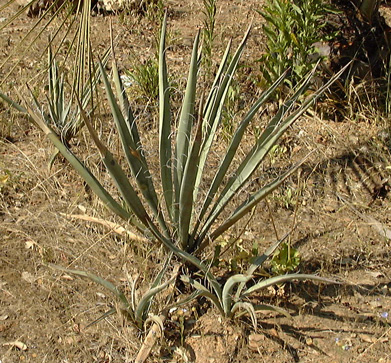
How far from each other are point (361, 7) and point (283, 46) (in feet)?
1.86

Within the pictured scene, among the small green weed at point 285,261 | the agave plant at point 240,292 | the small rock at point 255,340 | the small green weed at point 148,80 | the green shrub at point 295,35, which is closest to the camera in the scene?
the agave plant at point 240,292

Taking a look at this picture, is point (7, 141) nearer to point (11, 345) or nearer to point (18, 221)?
point (18, 221)

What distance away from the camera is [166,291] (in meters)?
2.61

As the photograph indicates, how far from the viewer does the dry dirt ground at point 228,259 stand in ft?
8.13

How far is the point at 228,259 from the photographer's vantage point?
288 cm

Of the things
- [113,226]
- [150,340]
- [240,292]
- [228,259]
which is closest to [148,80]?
[113,226]

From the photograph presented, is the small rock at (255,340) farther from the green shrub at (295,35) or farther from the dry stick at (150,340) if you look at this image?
the green shrub at (295,35)

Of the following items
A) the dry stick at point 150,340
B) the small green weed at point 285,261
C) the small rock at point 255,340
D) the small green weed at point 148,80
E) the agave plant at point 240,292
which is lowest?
the small rock at point 255,340

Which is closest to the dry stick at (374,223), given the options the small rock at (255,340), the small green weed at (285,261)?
the small green weed at (285,261)

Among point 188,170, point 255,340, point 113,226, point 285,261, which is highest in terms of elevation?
point 188,170

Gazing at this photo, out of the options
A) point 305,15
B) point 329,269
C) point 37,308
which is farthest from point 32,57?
point 329,269

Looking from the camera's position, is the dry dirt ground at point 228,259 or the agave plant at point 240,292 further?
the dry dirt ground at point 228,259

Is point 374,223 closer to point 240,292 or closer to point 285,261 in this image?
point 285,261

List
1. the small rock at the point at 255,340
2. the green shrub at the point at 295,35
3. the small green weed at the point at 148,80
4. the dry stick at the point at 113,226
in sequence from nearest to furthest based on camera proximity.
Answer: the small rock at the point at 255,340 → the dry stick at the point at 113,226 → the green shrub at the point at 295,35 → the small green weed at the point at 148,80
